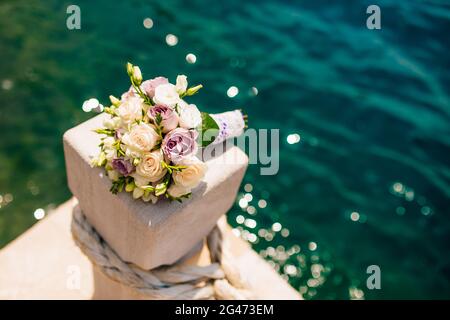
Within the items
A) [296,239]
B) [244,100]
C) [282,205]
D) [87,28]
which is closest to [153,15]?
[87,28]

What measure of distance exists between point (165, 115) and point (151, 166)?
0.15 metres

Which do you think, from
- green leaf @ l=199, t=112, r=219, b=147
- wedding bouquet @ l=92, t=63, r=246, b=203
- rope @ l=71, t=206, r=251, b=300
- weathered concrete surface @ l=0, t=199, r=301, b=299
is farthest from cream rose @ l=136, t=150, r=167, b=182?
weathered concrete surface @ l=0, t=199, r=301, b=299

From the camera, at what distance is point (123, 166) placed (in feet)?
4.64

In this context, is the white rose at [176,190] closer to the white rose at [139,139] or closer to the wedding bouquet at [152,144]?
the wedding bouquet at [152,144]

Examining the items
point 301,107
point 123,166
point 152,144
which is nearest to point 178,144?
point 152,144

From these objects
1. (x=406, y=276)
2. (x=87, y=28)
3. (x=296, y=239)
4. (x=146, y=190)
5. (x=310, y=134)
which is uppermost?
(x=146, y=190)

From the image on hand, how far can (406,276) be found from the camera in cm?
299

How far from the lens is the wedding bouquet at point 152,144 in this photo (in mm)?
1386

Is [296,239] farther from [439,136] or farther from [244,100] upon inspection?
[439,136]

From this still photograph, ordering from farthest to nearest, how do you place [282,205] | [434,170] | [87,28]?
Result: 1. [87,28]
2. [434,170]
3. [282,205]

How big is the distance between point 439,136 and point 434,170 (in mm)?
360

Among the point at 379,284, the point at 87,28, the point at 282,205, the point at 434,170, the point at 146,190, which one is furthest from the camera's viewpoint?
the point at 87,28
